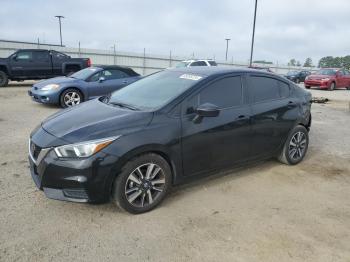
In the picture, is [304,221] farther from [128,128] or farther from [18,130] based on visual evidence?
[18,130]

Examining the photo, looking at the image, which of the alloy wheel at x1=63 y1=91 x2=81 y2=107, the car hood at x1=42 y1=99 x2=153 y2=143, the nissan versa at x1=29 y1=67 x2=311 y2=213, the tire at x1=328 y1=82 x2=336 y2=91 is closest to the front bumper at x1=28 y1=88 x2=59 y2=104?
the alloy wheel at x1=63 y1=91 x2=81 y2=107

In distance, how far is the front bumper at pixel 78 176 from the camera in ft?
10.6

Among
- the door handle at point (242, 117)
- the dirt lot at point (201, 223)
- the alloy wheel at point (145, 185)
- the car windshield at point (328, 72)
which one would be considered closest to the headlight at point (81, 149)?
the alloy wheel at point (145, 185)

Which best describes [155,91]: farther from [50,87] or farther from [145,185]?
[50,87]

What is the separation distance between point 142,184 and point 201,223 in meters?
0.75

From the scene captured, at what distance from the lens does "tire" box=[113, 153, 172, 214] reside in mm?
3418

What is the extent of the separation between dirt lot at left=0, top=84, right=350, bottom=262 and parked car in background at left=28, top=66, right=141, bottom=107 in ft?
16.3

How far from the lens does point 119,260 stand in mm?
2820

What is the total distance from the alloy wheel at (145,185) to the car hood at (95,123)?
0.47 meters

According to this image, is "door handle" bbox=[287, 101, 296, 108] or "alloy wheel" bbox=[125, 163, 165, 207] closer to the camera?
"alloy wheel" bbox=[125, 163, 165, 207]

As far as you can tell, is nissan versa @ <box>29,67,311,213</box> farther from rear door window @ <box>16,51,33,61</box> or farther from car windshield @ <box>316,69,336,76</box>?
car windshield @ <box>316,69,336,76</box>

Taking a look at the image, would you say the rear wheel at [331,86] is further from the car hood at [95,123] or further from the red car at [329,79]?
the car hood at [95,123]

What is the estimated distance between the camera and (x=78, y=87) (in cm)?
978

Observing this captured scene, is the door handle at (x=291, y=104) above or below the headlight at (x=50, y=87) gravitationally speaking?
above
